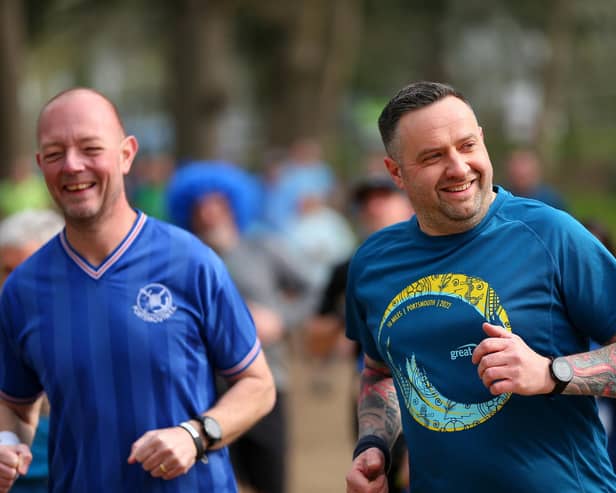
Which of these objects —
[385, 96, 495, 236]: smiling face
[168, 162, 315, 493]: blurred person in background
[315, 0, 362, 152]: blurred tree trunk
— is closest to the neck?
[385, 96, 495, 236]: smiling face

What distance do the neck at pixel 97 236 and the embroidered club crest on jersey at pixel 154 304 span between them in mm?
188

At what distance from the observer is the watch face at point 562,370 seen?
2848 millimetres

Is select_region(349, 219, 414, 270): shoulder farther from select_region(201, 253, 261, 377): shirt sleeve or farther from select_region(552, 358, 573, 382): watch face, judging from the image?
select_region(552, 358, 573, 382): watch face

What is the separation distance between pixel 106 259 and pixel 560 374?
1513 millimetres

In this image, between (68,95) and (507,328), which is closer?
(507,328)

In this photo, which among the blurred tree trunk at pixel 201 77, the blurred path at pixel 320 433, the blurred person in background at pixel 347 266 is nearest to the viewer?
the blurred person in background at pixel 347 266

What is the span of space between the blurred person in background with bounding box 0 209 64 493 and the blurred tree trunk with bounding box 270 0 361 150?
58.5ft

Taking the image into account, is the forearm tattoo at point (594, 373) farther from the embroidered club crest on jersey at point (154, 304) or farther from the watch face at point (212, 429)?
the embroidered club crest on jersey at point (154, 304)

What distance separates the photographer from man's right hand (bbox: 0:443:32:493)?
11.2 ft

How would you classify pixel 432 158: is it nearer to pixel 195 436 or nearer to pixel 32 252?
pixel 195 436

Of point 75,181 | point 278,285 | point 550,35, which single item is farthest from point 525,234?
point 550,35

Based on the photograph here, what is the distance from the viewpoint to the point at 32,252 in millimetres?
4492

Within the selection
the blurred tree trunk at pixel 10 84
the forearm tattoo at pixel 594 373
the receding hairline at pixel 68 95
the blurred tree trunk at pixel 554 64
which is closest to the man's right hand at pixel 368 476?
the forearm tattoo at pixel 594 373

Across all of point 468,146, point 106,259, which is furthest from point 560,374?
point 106,259
